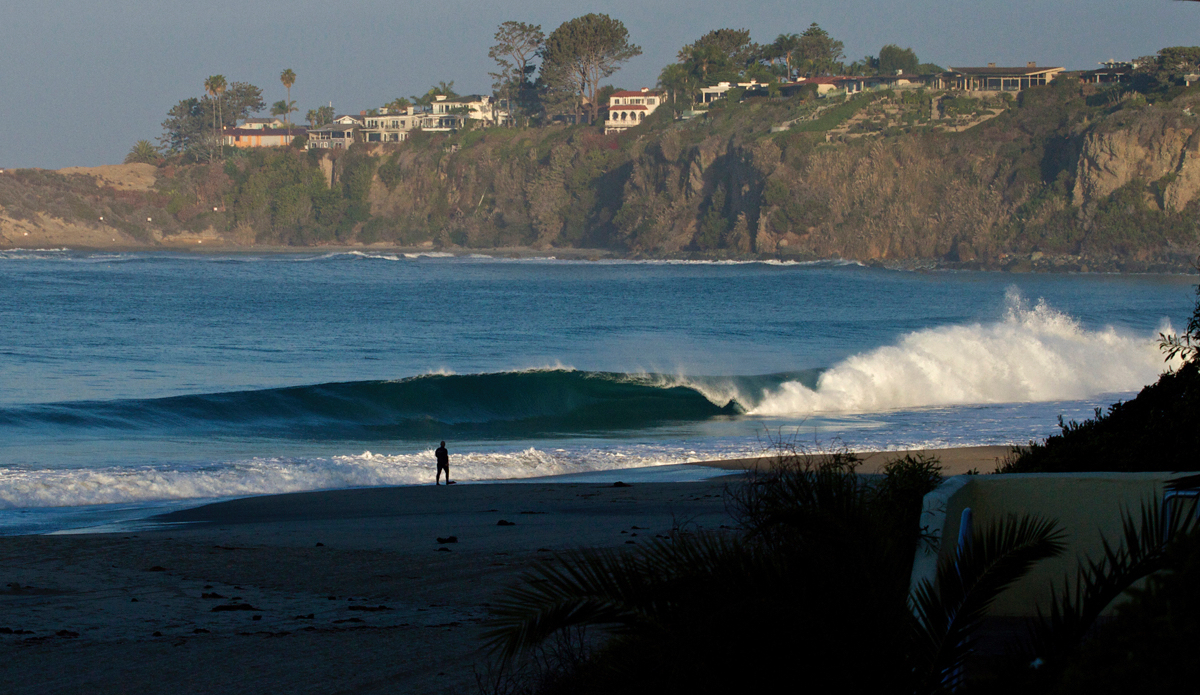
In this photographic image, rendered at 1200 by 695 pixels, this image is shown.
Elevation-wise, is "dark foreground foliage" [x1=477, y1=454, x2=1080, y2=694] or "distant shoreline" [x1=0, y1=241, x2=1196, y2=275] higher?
"distant shoreline" [x1=0, y1=241, x2=1196, y2=275]

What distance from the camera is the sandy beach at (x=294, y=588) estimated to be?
582 cm

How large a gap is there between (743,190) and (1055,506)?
105 m

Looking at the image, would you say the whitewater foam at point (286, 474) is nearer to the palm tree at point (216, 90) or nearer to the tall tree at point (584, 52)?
the tall tree at point (584, 52)

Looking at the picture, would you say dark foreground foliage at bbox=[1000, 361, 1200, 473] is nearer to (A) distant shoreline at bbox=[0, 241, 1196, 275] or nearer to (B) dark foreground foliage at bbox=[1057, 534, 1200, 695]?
(B) dark foreground foliage at bbox=[1057, 534, 1200, 695]

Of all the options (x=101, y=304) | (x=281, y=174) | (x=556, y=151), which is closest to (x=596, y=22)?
(x=556, y=151)

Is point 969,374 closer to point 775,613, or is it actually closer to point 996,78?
point 775,613

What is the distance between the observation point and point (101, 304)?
5066 cm

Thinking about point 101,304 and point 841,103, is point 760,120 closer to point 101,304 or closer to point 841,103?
point 841,103

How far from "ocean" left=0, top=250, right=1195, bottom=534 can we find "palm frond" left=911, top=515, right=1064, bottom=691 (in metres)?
11.1

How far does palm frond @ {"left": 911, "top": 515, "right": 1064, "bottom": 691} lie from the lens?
3.52m

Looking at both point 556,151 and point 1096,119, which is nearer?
point 1096,119

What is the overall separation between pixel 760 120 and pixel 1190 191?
147 feet

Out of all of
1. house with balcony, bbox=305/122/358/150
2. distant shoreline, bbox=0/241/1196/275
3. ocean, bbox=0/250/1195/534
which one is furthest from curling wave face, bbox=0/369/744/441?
house with balcony, bbox=305/122/358/150

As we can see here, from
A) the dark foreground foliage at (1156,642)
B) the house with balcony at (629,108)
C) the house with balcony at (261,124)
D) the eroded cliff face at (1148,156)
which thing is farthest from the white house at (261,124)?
the dark foreground foliage at (1156,642)
